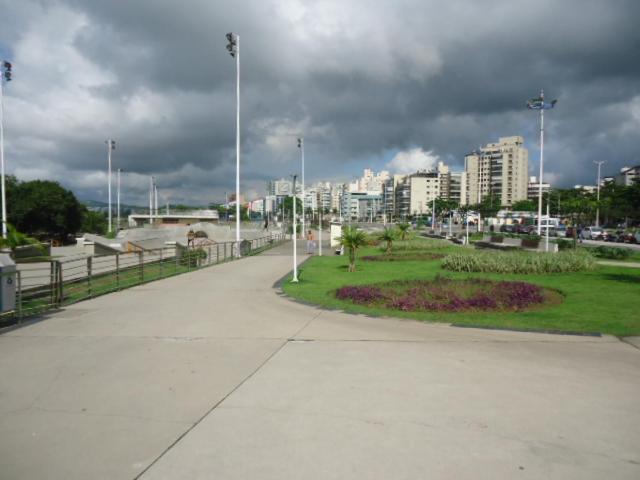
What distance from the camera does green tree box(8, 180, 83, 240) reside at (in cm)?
5109

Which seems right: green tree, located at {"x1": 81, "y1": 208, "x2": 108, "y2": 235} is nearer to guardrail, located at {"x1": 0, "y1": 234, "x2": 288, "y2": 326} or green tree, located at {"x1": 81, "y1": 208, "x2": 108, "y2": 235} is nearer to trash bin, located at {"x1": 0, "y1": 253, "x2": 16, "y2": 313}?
guardrail, located at {"x1": 0, "y1": 234, "x2": 288, "y2": 326}

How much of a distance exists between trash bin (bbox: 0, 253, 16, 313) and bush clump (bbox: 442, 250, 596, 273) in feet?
53.2

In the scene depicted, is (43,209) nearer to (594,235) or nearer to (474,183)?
(594,235)

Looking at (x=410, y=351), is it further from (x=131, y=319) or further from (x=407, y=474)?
(x=131, y=319)

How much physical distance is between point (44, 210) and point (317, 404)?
57114 mm

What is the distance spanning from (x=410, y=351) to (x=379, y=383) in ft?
5.41

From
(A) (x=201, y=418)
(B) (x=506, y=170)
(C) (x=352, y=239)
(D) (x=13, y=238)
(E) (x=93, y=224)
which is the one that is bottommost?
(A) (x=201, y=418)

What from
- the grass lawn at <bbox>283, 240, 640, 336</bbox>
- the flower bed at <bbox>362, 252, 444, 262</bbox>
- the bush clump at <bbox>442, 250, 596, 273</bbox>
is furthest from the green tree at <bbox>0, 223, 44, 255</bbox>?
the flower bed at <bbox>362, 252, 444, 262</bbox>

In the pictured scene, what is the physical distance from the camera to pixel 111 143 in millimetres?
59969

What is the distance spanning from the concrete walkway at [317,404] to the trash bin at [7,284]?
0.92 metres

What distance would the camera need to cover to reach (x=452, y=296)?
38.4ft

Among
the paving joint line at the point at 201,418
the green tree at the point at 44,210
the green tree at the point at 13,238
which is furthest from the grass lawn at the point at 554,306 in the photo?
the green tree at the point at 44,210

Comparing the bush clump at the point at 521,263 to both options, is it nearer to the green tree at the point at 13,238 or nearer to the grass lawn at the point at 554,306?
the grass lawn at the point at 554,306

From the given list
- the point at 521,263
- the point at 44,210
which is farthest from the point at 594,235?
the point at 44,210
